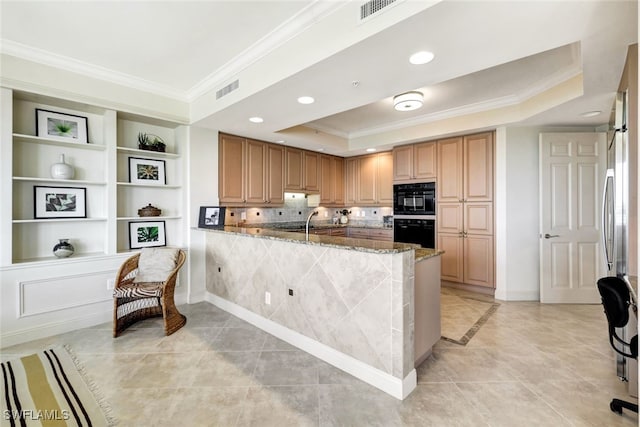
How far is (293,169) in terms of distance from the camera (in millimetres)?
5164

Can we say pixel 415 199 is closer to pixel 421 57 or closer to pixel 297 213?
pixel 297 213

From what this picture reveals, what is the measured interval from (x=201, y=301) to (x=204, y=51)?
3051 mm

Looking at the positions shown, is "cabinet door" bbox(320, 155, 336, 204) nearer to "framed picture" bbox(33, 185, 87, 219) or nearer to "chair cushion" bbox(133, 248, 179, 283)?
"chair cushion" bbox(133, 248, 179, 283)

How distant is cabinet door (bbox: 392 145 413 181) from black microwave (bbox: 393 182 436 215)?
0.16 metres

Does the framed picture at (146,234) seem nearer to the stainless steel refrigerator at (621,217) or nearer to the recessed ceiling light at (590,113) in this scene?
the stainless steel refrigerator at (621,217)

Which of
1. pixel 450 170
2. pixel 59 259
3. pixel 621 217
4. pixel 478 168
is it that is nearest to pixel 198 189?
pixel 59 259

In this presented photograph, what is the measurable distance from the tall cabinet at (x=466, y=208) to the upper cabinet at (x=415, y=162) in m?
0.13

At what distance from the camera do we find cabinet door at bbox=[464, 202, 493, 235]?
13.6 feet

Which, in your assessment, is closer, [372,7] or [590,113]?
[372,7]

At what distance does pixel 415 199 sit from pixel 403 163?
68 centimetres

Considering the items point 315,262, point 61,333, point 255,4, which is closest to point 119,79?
point 255,4

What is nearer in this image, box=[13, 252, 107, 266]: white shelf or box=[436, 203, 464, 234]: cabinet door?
box=[13, 252, 107, 266]: white shelf

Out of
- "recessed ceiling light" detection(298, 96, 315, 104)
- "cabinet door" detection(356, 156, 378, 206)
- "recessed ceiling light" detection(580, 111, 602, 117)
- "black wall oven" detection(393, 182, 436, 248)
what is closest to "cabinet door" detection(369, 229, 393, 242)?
"black wall oven" detection(393, 182, 436, 248)

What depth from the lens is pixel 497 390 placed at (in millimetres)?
2020
